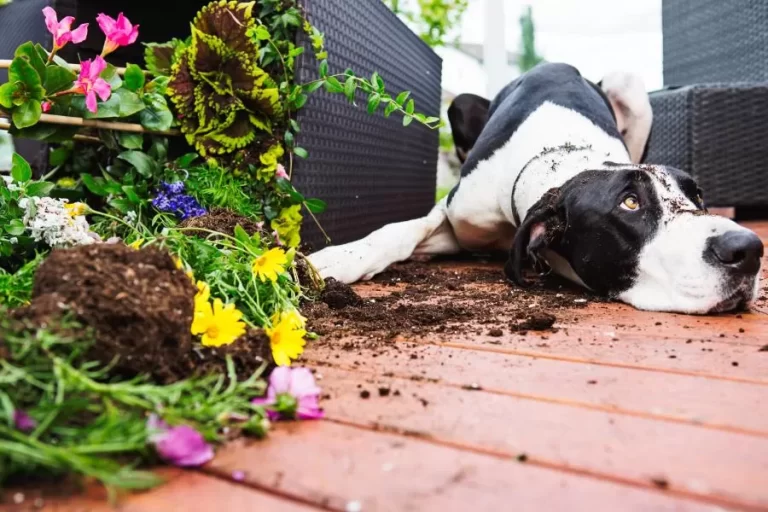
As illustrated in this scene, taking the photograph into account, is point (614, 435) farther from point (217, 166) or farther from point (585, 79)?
point (585, 79)

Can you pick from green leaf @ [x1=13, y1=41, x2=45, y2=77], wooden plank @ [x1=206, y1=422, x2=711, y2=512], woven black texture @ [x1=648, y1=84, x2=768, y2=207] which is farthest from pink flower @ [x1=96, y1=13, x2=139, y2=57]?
woven black texture @ [x1=648, y1=84, x2=768, y2=207]

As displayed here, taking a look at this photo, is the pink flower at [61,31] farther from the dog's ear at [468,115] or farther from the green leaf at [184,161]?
the dog's ear at [468,115]

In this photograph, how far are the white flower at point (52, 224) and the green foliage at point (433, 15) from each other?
2.62 m

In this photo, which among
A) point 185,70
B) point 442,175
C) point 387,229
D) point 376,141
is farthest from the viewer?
point 442,175

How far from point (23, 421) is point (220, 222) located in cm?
93

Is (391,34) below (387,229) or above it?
above

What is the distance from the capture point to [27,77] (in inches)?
58.4

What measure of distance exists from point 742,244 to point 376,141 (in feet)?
5.02

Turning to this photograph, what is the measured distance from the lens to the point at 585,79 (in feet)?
9.21

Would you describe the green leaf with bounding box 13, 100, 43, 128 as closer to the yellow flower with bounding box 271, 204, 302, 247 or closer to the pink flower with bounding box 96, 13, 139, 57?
the pink flower with bounding box 96, 13, 139, 57

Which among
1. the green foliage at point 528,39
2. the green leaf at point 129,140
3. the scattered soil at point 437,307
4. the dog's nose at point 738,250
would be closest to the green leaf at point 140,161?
the green leaf at point 129,140

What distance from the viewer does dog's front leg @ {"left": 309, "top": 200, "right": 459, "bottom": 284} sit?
6.49 ft

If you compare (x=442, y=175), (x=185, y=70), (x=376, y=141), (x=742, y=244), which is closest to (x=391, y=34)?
(x=376, y=141)

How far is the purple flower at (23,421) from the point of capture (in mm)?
682
